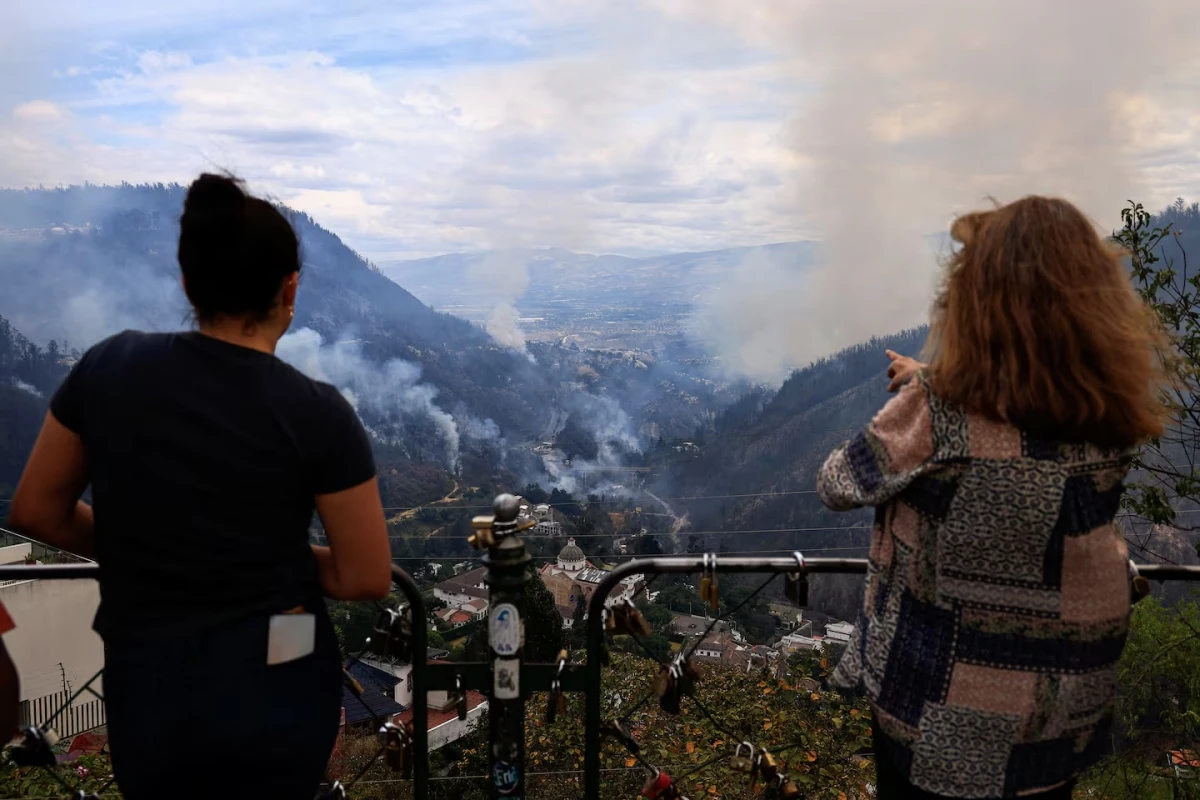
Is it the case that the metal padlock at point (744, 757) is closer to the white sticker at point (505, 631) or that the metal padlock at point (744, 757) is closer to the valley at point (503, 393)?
the white sticker at point (505, 631)

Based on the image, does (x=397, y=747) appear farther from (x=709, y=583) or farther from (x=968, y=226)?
(x=968, y=226)

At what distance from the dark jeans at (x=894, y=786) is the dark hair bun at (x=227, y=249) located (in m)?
1.60

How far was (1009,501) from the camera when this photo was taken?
1616 mm

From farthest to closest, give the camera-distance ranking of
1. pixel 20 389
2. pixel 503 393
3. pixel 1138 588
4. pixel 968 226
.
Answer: pixel 503 393
pixel 20 389
pixel 1138 588
pixel 968 226

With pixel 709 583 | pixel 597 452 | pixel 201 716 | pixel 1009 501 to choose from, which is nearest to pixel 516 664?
pixel 709 583

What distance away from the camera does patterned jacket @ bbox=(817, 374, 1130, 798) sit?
163cm

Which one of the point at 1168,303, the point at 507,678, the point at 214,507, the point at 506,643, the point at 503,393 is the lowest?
the point at 503,393

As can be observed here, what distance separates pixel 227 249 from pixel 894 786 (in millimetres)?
1787

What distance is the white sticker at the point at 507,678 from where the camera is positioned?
2.34m

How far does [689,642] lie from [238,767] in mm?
1418

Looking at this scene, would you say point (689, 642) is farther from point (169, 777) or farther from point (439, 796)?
point (439, 796)

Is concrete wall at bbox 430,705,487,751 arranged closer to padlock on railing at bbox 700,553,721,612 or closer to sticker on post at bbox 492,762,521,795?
sticker on post at bbox 492,762,521,795

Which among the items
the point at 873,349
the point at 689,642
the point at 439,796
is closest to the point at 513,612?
the point at 689,642

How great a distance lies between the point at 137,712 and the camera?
1520 millimetres
